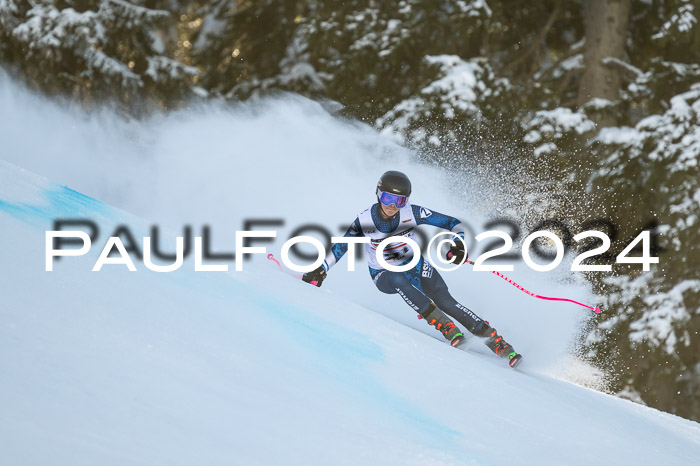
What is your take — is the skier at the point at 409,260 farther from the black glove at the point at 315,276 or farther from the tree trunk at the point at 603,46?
the tree trunk at the point at 603,46

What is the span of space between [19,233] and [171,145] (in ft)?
17.9

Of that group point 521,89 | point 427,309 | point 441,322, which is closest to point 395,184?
point 427,309

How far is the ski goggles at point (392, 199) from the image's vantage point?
517cm

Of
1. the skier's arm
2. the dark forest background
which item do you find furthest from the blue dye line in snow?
the dark forest background

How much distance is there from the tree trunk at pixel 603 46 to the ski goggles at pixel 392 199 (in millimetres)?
5825

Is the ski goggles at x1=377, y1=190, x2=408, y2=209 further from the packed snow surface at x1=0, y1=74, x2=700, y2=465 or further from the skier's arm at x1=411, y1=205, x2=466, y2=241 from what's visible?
the packed snow surface at x1=0, y1=74, x2=700, y2=465

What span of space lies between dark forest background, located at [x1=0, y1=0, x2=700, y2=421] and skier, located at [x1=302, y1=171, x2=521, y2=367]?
12.7 feet

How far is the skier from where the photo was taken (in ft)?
17.1

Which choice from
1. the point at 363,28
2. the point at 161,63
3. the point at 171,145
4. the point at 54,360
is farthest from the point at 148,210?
the point at 54,360

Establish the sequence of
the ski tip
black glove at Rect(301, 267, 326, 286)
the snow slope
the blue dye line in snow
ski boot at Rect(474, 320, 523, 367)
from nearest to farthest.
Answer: the snow slope → the blue dye line in snow → the ski tip → ski boot at Rect(474, 320, 523, 367) → black glove at Rect(301, 267, 326, 286)

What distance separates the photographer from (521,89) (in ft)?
35.1

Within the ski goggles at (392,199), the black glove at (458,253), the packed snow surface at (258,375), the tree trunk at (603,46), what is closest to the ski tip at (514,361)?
the packed snow surface at (258,375)

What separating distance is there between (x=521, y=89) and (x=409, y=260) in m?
5.89

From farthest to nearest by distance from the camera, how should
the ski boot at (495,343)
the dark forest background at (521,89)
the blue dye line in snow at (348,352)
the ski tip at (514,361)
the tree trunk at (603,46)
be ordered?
the tree trunk at (603,46), the dark forest background at (521,89), the ski boot at (495,343), the ski tip at (514,361), the blue dye line in snow at (348,352)
